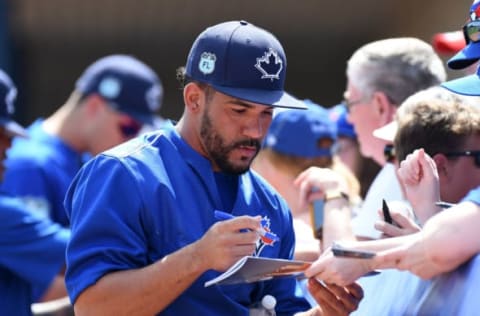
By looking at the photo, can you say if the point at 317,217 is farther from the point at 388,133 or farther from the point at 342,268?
the point at 342,268

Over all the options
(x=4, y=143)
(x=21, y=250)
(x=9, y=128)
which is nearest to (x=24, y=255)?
(x=21, y=250)

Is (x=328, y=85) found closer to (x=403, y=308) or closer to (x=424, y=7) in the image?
(x=424, y=7)

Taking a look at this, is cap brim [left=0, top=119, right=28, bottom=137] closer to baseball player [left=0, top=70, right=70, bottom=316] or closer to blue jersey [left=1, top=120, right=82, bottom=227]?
baseball player [left=0, top=70, right=70, bottom=316]

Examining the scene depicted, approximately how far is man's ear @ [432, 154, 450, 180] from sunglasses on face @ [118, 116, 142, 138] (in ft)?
12.4

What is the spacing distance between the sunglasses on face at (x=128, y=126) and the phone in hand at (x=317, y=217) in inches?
102

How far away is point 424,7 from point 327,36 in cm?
160

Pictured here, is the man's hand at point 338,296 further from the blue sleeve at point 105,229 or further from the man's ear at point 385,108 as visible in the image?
the man's ear at point 385,108

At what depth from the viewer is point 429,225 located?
2.91m

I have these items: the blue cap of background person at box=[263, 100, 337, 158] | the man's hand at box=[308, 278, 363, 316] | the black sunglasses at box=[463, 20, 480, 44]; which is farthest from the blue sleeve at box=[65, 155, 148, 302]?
the blue cap of background person at box=[263, 100, 337, 158]

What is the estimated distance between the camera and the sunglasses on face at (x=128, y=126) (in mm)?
7316

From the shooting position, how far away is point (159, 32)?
13.1 metres

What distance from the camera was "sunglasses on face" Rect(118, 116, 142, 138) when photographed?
7.32 m

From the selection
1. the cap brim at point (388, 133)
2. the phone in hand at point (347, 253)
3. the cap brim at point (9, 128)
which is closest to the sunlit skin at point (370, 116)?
the cap brim at point (388, 133)

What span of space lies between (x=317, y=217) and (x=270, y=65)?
141cm
